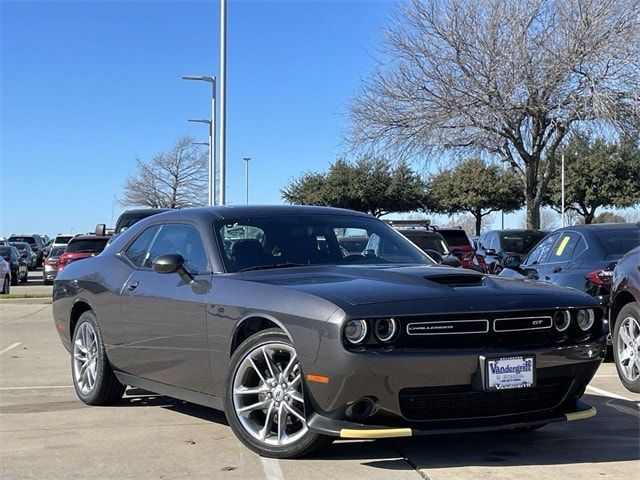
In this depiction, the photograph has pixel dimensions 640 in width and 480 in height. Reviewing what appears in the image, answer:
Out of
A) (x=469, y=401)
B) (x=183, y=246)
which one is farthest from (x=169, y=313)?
(x=469, y=401)

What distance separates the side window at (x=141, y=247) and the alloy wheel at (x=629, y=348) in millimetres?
4124

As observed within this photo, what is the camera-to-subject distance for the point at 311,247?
18.4 feet

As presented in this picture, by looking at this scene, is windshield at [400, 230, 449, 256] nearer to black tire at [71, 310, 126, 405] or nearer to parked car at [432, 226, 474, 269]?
parked car at [432, 226, 474, 269]

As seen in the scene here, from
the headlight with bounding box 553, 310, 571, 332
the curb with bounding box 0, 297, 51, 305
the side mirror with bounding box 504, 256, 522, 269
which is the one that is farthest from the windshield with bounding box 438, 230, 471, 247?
the headlight with bounding box 553, 310, 571, 332

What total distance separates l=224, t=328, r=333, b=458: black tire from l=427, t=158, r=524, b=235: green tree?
41.3 meters

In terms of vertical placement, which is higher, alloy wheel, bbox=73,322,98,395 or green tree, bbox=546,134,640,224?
green tree, bbox=546,134,640,224

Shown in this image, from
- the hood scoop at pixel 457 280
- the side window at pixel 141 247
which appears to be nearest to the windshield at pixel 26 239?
the side window at pixel 141 247

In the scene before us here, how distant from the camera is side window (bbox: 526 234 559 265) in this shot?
9641 mm

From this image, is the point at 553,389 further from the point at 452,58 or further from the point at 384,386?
the point at 452,58

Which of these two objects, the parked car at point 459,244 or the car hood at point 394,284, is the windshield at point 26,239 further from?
the car hood at point 394,284

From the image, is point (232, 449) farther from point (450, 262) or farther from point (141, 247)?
point (450, 262)

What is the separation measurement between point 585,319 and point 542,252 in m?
5.17

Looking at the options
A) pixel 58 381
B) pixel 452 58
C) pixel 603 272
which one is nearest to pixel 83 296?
pixel 58 381

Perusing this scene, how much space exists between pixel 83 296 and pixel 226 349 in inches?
90.6
